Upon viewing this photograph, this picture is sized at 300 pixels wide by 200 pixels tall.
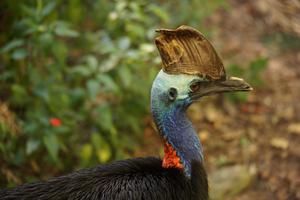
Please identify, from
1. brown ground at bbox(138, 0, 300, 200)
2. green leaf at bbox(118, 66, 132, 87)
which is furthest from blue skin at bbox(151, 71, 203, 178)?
brown ground at bbox(138, 0, 300, 200)

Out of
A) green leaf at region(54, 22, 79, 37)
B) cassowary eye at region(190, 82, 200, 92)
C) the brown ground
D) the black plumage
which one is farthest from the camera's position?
the brown ground

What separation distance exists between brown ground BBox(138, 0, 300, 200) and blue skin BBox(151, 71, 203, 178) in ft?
5.20

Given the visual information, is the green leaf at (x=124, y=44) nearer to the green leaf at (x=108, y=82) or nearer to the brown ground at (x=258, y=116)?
the green leaf at (x=108, y=82)

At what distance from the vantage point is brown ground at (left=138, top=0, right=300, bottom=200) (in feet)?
15.9

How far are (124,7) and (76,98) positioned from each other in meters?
0.74

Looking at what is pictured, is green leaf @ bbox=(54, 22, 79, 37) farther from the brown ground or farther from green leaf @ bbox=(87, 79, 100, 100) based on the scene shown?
the brown ground

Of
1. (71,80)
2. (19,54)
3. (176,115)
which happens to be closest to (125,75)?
(71,80)

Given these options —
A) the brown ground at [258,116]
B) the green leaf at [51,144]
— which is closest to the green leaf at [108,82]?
the green leaf at [51,144]

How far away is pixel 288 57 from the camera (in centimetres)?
610

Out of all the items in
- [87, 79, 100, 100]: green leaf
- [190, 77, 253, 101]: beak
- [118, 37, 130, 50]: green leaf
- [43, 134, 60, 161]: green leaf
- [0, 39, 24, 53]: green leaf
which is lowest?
[43, 134, 60, 161]: green leaf

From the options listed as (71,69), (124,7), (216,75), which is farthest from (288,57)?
(216,75)

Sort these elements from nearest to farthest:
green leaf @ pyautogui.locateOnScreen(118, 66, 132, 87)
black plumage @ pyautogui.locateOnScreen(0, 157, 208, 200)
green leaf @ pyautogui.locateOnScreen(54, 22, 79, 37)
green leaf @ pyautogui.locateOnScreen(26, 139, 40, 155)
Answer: black plumage @ pyautogui.locateOnScreen(0, 157, 208, 200) → green leaf @ pyautogui.locateOnScreen(54, 22, 79, 37) → green leaf @ pyautogui.locateOnScreen(26, 139, 40, 155) → green leaf @ pyautogui.locateOnScreen(118, 66, 132, 87)

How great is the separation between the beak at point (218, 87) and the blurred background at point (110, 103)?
1.11 meters

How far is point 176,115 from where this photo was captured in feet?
10.3
